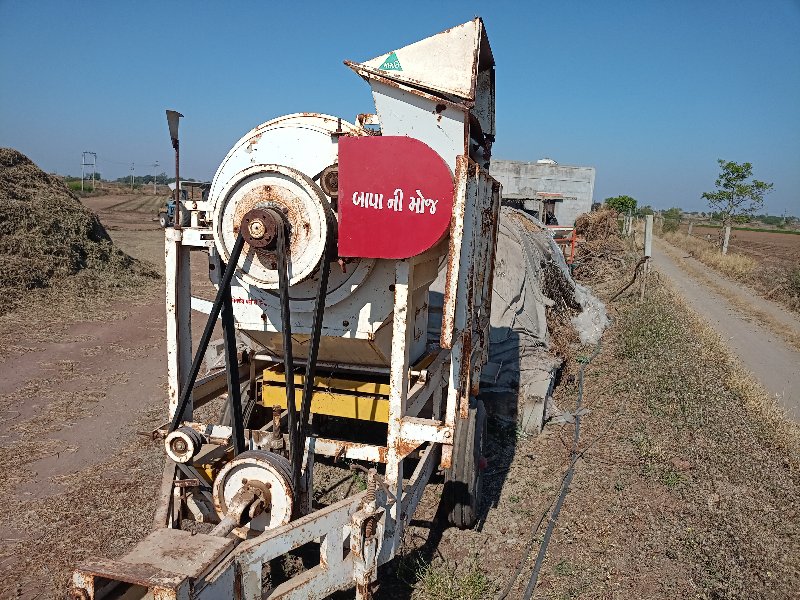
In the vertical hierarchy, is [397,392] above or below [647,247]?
below

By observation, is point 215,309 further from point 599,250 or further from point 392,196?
point 599,250

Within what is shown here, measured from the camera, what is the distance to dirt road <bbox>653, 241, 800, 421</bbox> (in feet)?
28.9

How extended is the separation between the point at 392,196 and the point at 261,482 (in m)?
1.57

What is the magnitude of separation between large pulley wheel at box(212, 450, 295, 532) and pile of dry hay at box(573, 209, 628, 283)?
15.2 m

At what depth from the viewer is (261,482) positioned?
2.86 meters

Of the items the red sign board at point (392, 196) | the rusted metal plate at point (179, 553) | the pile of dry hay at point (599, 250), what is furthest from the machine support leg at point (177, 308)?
the pile of dry hay at point (599, 250)

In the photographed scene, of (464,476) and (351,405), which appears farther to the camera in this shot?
(464,476)

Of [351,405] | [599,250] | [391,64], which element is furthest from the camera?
[599,250]

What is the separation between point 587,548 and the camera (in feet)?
13.4

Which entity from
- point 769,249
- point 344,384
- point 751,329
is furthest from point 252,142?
point 769,249

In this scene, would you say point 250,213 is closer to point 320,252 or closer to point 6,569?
point 320,252

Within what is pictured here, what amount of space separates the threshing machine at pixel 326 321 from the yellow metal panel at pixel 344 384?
0.5 inches

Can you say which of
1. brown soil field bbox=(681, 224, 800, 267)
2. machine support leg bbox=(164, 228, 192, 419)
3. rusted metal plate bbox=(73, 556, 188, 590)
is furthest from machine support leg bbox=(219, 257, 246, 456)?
brown soil field bbox=(681, 224, 800, 267)

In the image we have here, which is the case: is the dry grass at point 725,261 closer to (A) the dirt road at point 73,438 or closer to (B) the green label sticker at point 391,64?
(A) the dirt road at point 73,438
